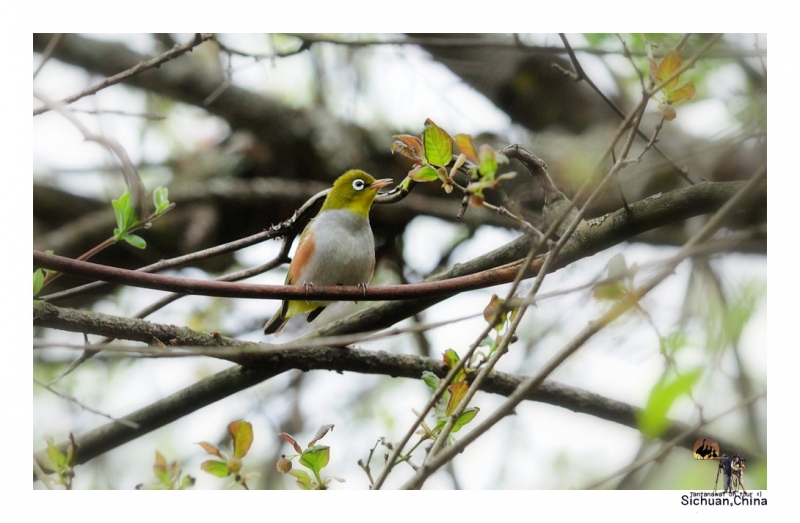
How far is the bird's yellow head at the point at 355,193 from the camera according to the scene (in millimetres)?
2113

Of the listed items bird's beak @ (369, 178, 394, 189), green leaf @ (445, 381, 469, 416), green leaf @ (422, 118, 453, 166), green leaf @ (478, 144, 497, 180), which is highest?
bird's beak @ (369, 178, 394, 189)

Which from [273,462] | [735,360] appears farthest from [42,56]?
[735,360]

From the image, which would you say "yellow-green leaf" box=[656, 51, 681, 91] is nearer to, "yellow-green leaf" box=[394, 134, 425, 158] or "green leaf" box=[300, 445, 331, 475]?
"yellow-green leaf" box=[394, 134, 425, 158]

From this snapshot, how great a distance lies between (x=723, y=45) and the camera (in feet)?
6.84

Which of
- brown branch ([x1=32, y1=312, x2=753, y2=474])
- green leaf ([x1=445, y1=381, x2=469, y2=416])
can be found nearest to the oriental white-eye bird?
brown branch ([x1=32, y1=312, x2=753, y2=474])

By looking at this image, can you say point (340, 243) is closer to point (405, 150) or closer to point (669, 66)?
point (405, 150)

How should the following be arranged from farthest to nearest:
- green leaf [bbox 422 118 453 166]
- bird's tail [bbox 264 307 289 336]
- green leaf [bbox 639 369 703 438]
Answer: bird's tail [bbox 264 307 289 336]
green leaf [bbox 422 118 453 166]
green leaf [bbox 639 369 703 438]

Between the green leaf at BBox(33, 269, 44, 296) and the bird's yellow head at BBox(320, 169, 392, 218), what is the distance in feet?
2.72

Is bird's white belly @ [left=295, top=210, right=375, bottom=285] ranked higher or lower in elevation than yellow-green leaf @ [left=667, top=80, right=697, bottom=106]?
lower

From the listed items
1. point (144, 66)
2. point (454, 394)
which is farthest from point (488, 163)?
point (144, 66)

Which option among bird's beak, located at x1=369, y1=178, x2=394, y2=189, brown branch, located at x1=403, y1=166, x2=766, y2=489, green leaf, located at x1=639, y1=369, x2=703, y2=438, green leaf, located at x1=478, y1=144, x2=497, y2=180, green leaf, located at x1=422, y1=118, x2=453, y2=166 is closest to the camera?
green leaf, located at x1=639, y1=369, x2=703, y2=438

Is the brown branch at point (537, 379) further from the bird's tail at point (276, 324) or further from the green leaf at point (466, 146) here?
the bird's tail at point (276, 324)

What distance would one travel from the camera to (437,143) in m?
1.49

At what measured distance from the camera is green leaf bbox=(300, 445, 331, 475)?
150cm
